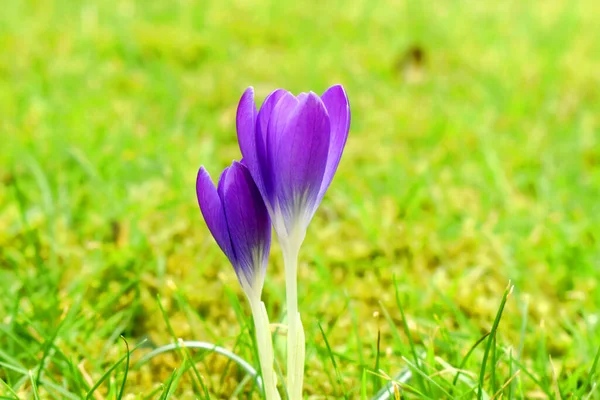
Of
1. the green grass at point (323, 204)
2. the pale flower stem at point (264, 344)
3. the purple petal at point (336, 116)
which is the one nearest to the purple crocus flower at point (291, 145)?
the purple petal at point (336, 116)

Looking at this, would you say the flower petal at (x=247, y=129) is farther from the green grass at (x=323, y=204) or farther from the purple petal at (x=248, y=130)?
the green grass at (x=323, y=204)

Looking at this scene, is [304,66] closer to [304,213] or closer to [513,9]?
[513,9]

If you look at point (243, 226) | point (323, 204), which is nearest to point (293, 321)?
point (243, 226)

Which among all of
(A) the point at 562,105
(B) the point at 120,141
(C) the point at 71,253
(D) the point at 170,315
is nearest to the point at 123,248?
(C) the point at 71,253

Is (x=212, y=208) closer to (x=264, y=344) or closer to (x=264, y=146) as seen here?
(x=264, y=146)

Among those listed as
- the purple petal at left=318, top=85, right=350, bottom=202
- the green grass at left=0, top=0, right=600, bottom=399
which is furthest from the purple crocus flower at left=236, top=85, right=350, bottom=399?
the green grass at left=0, top=0, right=600, bottom=399

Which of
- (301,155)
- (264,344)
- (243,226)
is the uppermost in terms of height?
(301,155)
